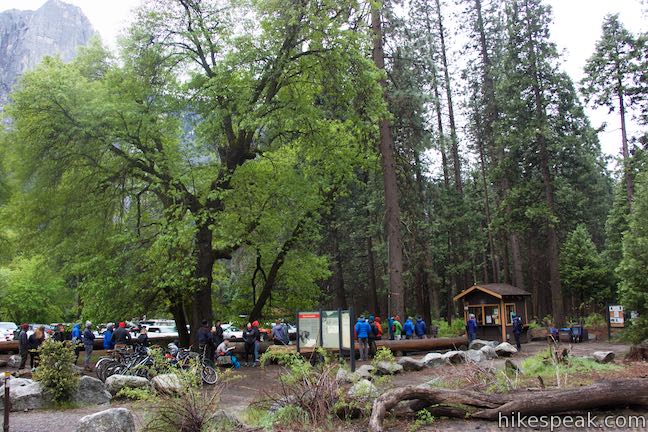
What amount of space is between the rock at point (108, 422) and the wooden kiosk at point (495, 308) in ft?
63.9

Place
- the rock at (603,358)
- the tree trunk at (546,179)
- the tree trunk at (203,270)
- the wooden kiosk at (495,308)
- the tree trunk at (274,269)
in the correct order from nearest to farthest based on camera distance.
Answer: the rock at (603,358) → the tree trunk at (203,270) → the tree trunk at (274,269) → the wooden kiosk at (495,308) → the tree trunk at (546,179)

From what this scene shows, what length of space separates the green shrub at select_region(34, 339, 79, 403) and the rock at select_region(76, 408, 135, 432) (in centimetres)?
419

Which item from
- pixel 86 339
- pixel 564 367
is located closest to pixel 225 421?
pixel 564 367

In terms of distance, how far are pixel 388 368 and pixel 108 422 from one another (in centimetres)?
863

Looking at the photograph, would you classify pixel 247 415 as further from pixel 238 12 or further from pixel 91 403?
pixel 238 12

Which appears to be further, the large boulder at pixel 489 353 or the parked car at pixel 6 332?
the parked car at pixel 6 332

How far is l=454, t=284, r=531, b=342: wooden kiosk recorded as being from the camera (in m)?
24.2

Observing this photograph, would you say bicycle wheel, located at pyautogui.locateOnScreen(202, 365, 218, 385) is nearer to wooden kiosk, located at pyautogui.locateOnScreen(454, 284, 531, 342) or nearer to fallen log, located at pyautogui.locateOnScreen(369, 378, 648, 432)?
fallen log, located at pyautogui.locateOnScreen(369, 378, 648, 432)

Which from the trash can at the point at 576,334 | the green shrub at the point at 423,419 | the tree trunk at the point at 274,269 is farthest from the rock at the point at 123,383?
the trash can at the point at 576,334

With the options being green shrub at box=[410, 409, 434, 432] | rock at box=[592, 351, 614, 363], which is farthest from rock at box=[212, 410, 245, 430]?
rock at box=[592, 351, 614, 363]

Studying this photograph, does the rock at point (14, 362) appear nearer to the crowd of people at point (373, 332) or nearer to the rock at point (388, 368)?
the crowd of people at point (373, 332)

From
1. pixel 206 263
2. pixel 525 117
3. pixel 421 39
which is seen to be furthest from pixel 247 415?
pixel 525 117

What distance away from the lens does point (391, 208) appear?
69.5ft

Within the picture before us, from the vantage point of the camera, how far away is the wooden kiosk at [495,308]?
24.2 metres
